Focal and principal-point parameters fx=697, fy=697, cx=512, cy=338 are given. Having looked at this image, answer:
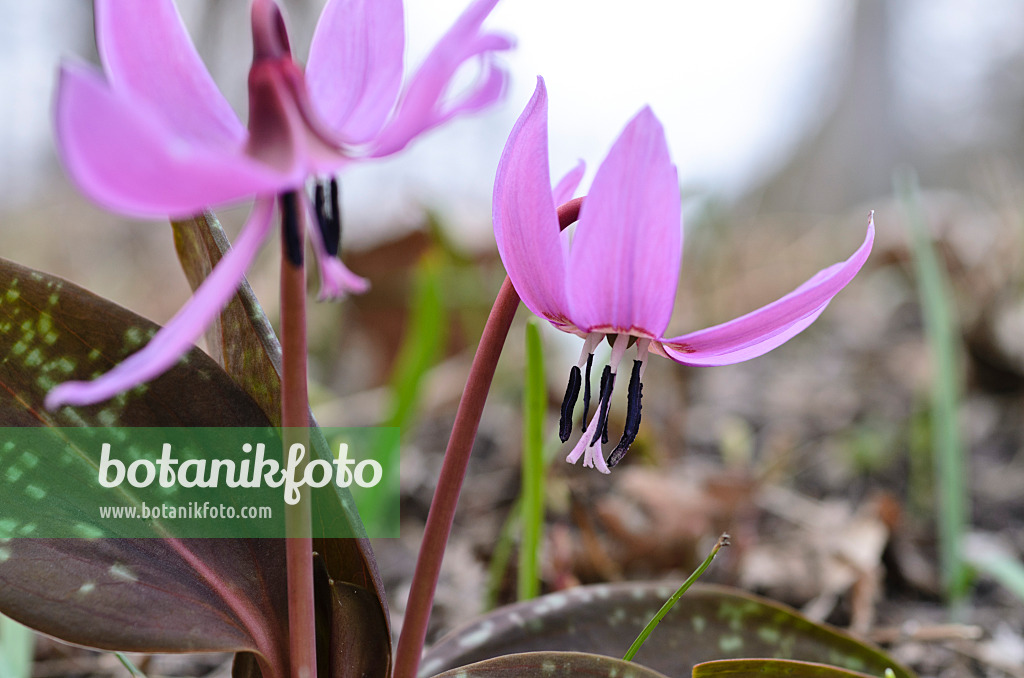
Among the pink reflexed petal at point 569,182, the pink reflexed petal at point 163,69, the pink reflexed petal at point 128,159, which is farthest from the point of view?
the pink reflexed petal at point 569,182

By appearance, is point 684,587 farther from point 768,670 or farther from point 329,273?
point 329,273

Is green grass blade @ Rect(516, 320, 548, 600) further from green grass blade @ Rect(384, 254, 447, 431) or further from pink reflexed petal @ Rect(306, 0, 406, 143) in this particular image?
green grass blade @ Rect(384, 254, 447, 431)

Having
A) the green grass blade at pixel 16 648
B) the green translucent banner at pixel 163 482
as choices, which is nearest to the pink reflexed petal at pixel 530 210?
the green translucent banner at pixel 163 482

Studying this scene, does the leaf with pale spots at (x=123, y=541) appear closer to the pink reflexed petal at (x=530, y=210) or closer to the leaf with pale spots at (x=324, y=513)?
the leaf with pale spots at (x=324, y=513)

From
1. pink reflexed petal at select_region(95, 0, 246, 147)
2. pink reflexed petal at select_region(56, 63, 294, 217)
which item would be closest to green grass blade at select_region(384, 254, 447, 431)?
pink reflexed petal at select_region(95, 0, 246, 147)

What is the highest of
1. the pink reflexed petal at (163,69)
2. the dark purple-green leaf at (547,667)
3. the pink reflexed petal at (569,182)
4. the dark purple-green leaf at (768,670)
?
the pink reflexed petal at (569,182)
